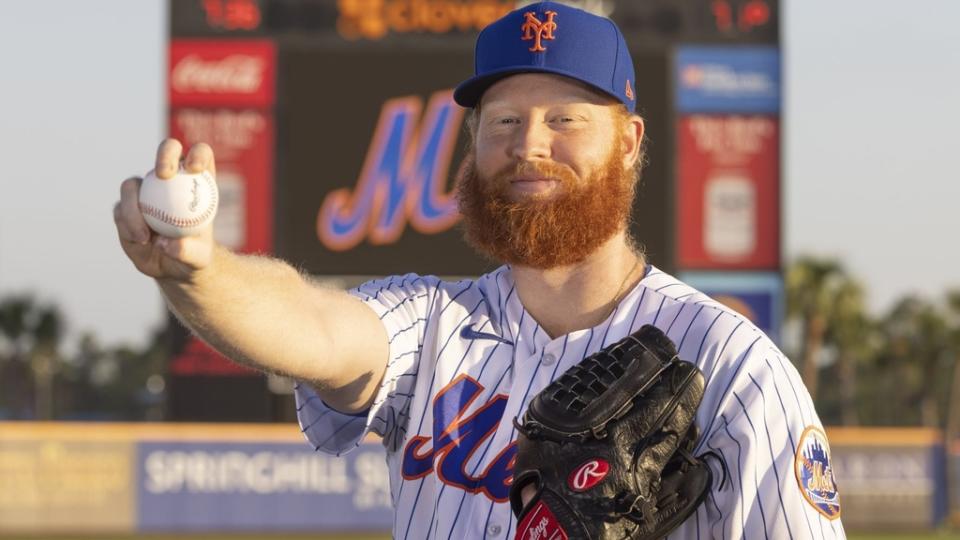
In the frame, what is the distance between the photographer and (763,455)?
8.23 feet

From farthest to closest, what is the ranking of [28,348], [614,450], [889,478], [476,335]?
1. [28,348]
2. [889,478]
3. [476,335]
4. [614,450]

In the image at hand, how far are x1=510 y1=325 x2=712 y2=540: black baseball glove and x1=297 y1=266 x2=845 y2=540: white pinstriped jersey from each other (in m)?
0.08

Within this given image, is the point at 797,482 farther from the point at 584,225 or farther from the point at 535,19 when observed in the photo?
the point at 535,19

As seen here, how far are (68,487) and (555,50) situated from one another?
15602 millimetres

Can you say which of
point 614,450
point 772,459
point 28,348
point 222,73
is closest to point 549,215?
point 614,450

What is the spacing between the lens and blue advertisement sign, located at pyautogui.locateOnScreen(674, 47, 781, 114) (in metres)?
16.2

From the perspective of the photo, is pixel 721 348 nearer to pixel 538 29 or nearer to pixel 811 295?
pixel 538 29

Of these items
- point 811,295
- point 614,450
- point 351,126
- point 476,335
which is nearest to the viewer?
point 614,450

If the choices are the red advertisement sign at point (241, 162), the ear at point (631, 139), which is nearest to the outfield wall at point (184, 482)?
the red advertisement sign at point (241, 162)

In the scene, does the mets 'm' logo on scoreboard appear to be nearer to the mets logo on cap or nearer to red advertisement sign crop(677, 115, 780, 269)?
red advertisement sign crop(677, 115, 780, 269)

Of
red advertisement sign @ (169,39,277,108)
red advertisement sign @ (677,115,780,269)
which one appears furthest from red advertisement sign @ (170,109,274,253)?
red advertisement sign @ (677,115,780,269)

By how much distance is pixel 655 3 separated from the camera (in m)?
16.3

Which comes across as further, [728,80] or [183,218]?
[728,80]

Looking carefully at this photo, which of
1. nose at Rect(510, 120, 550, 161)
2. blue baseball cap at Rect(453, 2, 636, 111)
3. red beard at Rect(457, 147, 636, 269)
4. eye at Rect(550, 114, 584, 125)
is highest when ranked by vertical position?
blue baseball cap at Rect(453, 2, 636, 111)
